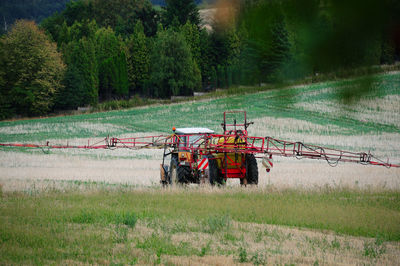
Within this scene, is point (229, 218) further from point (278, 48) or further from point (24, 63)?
point (24, 63)

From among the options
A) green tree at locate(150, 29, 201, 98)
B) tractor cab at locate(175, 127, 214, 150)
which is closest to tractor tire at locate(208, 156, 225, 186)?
tractor cab at locate(175, 127, 214, 150)

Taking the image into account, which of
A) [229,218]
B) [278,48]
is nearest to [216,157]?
[229,218]

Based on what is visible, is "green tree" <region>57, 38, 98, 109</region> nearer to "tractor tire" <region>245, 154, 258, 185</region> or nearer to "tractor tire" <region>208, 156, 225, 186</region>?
"tractor tire" <region>208, 156, 225, 186</region>

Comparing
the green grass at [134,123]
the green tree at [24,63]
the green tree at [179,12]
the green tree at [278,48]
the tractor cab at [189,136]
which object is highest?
the green tree at [24,63]

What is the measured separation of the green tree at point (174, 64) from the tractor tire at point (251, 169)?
12.1 meters

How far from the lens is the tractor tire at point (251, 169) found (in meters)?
15.6

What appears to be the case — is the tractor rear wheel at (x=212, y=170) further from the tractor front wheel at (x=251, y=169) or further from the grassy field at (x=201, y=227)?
the grassy field at (x=201, y=227)

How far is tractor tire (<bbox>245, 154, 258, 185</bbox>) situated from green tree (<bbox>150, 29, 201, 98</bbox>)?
476 inches

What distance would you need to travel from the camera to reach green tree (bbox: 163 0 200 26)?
275 cm

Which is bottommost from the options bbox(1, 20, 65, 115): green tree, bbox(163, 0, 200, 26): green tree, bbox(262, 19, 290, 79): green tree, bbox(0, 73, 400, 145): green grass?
bbox(0, 73, 400, 145): green grass

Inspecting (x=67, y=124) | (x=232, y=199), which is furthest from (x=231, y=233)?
(x=67, y=124)

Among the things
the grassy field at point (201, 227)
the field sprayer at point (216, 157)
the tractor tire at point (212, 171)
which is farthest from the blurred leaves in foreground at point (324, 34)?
the tractor tire at point (212, 171)

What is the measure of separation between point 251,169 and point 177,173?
7.87ft

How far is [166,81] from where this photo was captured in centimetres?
368
